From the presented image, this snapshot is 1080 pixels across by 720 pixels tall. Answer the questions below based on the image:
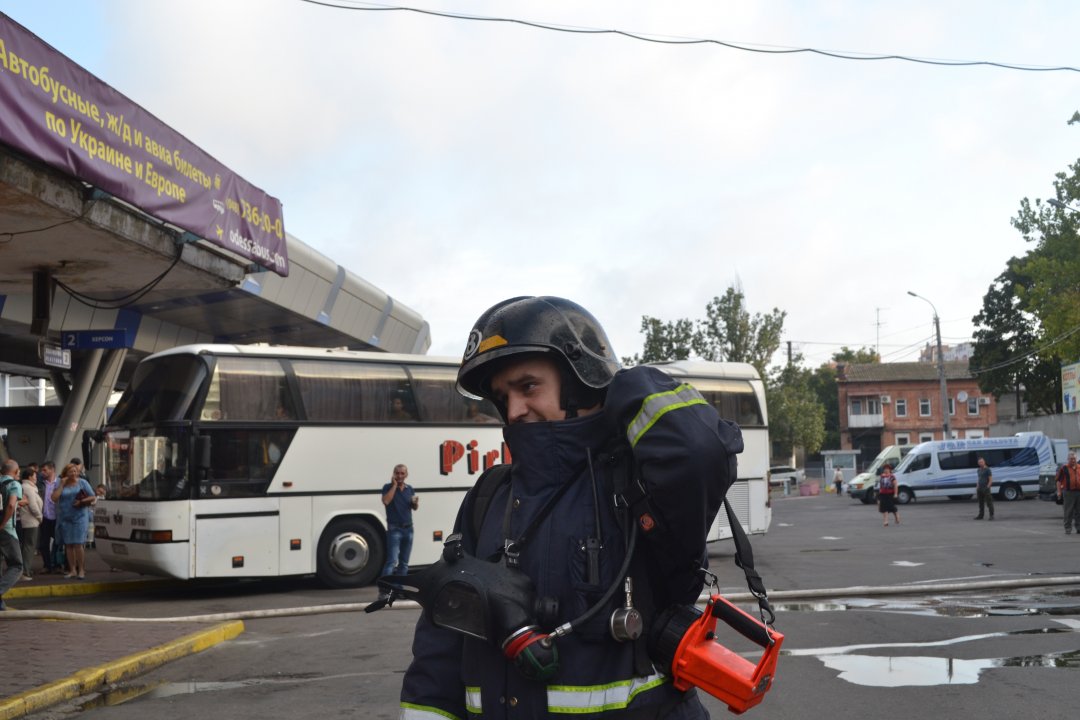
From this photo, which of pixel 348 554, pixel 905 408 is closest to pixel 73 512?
pixel 348 554

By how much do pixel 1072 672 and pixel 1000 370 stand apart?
202 ft

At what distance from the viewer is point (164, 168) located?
40.2 feet

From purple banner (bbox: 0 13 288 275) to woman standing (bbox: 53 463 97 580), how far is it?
515 cm

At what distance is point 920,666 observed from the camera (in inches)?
312

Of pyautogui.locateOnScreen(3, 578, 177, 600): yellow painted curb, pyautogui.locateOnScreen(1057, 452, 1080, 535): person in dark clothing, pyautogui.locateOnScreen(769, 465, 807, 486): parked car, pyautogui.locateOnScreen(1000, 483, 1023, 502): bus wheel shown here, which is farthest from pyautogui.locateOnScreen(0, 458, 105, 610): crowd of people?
pyautogui.locateOnScreen(769, 465, 807, 486): parked car

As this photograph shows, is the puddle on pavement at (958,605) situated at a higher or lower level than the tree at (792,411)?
lower

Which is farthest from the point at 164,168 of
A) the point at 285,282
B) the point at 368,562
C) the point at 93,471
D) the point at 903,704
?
the point at 285,282

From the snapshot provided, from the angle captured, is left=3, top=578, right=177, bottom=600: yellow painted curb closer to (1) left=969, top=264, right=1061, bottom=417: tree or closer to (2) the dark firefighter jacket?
(2) the dark firefighter jacket

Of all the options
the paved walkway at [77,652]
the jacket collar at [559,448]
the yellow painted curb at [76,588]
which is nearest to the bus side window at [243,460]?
the yellow painted curb at [76,588]

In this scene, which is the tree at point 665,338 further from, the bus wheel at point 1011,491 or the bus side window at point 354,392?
the bus side window at point 354,392

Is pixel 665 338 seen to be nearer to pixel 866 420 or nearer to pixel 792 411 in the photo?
pixel 792 411

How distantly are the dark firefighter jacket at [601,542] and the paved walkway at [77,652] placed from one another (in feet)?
19.0

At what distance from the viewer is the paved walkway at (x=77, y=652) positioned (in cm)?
767

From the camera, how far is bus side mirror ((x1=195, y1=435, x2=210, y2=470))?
1488 cm
